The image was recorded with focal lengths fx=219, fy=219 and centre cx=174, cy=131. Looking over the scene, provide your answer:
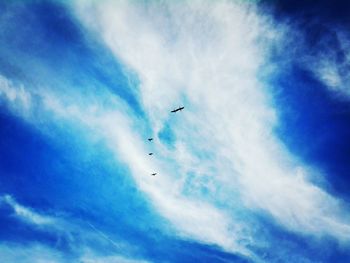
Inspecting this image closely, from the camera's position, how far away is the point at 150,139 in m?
85.4

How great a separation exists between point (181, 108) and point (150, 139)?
17031 mm

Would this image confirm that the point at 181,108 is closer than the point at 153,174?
Yes

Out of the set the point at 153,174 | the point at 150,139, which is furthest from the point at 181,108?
the point at 153,174

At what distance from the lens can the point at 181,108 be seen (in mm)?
84312

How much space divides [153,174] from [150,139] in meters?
16.8

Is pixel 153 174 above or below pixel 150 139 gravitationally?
below

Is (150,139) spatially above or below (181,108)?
below

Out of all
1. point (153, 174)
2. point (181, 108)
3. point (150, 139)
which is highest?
point (181, 108)

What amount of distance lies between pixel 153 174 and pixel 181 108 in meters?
30.6

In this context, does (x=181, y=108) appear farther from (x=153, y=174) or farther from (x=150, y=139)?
(x=153, y=174)

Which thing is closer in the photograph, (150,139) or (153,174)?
(150,139)

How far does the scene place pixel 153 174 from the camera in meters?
92.8
